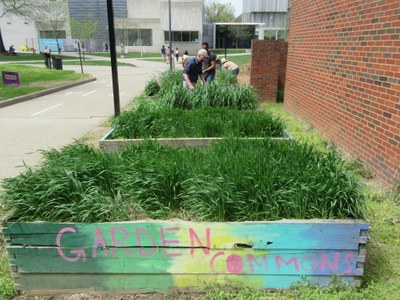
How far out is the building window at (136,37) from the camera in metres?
55.7

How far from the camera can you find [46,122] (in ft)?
29.4

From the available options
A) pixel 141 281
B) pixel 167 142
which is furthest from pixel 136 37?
pixel 141 281

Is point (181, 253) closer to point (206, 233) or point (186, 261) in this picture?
point (186, 261)

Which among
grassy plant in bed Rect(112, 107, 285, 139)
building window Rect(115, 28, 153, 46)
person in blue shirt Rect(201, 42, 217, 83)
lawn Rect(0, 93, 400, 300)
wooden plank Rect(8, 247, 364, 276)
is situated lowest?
lawn Rect(0, 93, 400, 300)

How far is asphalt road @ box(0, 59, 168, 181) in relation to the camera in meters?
6.13

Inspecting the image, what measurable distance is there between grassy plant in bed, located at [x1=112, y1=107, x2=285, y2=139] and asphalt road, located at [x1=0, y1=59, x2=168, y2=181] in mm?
912

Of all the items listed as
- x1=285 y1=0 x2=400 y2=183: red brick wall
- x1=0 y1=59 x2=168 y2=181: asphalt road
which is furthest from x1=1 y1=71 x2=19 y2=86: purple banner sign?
x1=285 y1=0 x2=400 y2=183: red brick wall

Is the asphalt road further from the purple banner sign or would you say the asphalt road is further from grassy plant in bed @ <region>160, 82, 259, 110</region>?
grassy plant in bed @ <region>160, 82, 259, 110</region>

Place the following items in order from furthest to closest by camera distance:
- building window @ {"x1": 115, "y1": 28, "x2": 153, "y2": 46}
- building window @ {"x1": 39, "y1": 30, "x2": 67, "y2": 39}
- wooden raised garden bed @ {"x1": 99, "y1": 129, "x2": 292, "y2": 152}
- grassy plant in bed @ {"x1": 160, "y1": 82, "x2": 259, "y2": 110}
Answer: building window @ {"x1": 39, "y1": 30, "x2": 67, "y2": 39}
building window @ {"x1": 115, "y1": 28, "x2": 153, "y2": 46}
grassy plant in bed @ {"x1": 160, "y1": 82, "x2": 259, "y2": 110}
wooden raised garden bed @ {"x1": 99, "y1": 129, "x2": 292, "y2": 152}

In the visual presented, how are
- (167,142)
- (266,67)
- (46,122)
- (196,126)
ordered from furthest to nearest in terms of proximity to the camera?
(266,67)
(46,122)
(196,126)
(167,142)

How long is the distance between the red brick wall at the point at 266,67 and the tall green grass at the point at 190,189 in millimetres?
8338

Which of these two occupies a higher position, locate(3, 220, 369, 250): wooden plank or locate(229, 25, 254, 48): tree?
locate(229, 25, 254, 48): tree

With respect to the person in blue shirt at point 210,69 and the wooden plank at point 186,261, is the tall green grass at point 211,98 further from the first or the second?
the wooden plank at point 186,261

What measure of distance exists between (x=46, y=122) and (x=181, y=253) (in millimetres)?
7596
